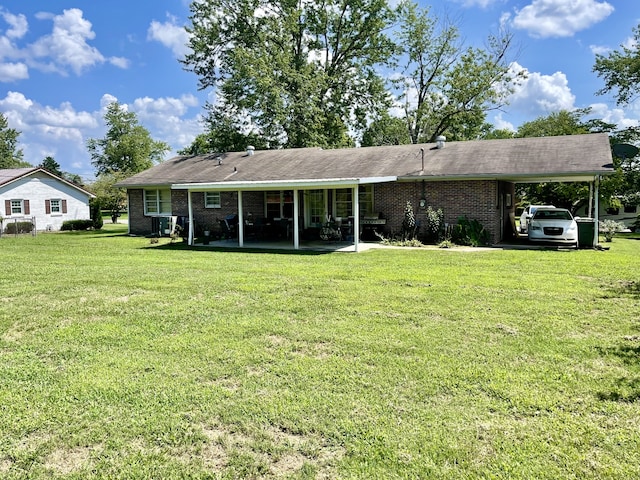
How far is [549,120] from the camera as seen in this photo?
41531 mm

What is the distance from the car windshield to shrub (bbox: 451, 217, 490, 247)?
2.30m

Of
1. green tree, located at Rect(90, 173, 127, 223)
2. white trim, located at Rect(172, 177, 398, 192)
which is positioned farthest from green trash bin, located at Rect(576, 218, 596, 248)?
green tree, located at Rect(90, 173, 127, 223)

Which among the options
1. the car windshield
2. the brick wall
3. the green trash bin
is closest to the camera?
the green trash bin

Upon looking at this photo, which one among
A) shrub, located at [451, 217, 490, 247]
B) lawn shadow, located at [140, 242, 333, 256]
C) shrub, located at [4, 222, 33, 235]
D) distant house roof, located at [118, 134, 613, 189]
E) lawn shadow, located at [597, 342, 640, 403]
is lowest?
lawn shadow, located at [597, 342, 640, 403]

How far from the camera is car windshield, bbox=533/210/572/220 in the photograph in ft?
51.3

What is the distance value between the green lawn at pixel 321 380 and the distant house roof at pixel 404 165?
7.26 m

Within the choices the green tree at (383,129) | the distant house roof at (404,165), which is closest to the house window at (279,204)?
the distant house roof at (404,165)

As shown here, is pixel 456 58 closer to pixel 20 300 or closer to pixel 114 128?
pixel 20 300

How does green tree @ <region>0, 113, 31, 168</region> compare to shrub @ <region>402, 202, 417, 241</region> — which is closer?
shrub @ <region>402, 202, 417, 241</region>

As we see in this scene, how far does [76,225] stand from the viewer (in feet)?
94.8

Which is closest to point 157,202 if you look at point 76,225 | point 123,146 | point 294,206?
point 294,206

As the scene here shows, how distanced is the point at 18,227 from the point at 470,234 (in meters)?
23.0

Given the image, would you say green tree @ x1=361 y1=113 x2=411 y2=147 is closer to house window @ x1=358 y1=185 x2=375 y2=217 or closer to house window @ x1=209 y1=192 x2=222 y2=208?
house window @ x1=209 y1=192 x2=222 y2=208

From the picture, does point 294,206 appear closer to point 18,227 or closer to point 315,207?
point 315,207
